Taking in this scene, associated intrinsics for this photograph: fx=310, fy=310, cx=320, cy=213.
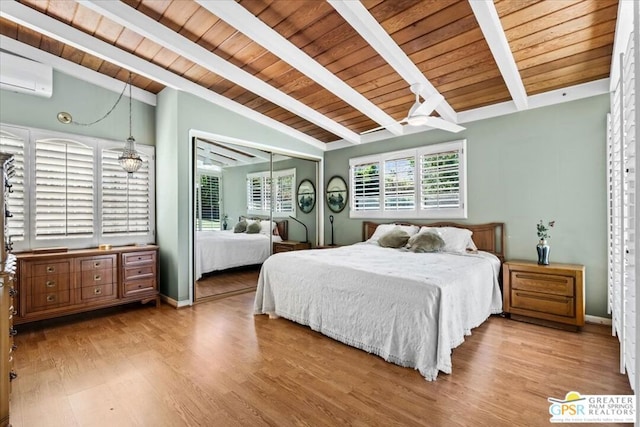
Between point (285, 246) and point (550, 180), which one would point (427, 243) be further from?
point (285, 246)

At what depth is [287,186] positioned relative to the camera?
5613 millimetres

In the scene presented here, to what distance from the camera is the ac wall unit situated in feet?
11.1

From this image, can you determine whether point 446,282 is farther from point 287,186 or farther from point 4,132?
point 4,132

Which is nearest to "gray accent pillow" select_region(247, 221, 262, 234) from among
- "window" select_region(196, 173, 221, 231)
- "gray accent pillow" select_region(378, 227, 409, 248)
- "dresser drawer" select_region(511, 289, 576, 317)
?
"window" select_region(196, 173, 221, 231)

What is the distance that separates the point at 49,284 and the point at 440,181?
5.12m

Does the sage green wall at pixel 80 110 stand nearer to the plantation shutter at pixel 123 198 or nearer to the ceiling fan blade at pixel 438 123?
the plantation shutter at pixel 123 198

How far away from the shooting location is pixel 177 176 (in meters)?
4.23

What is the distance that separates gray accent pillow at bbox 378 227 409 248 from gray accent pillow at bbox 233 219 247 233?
2171 mm

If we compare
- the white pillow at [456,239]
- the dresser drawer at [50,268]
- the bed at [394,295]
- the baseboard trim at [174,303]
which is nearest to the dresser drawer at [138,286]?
the baseboard trim at [174,303]

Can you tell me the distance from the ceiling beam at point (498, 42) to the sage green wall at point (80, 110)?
4.47 m

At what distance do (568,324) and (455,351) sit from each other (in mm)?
1425

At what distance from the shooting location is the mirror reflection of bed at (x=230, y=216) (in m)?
4.49

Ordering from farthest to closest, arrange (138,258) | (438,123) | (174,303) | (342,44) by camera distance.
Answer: (174,303) < (138,258) < (438,123) < (342,44)

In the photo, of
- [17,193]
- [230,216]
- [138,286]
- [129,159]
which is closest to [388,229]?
[230,216]
